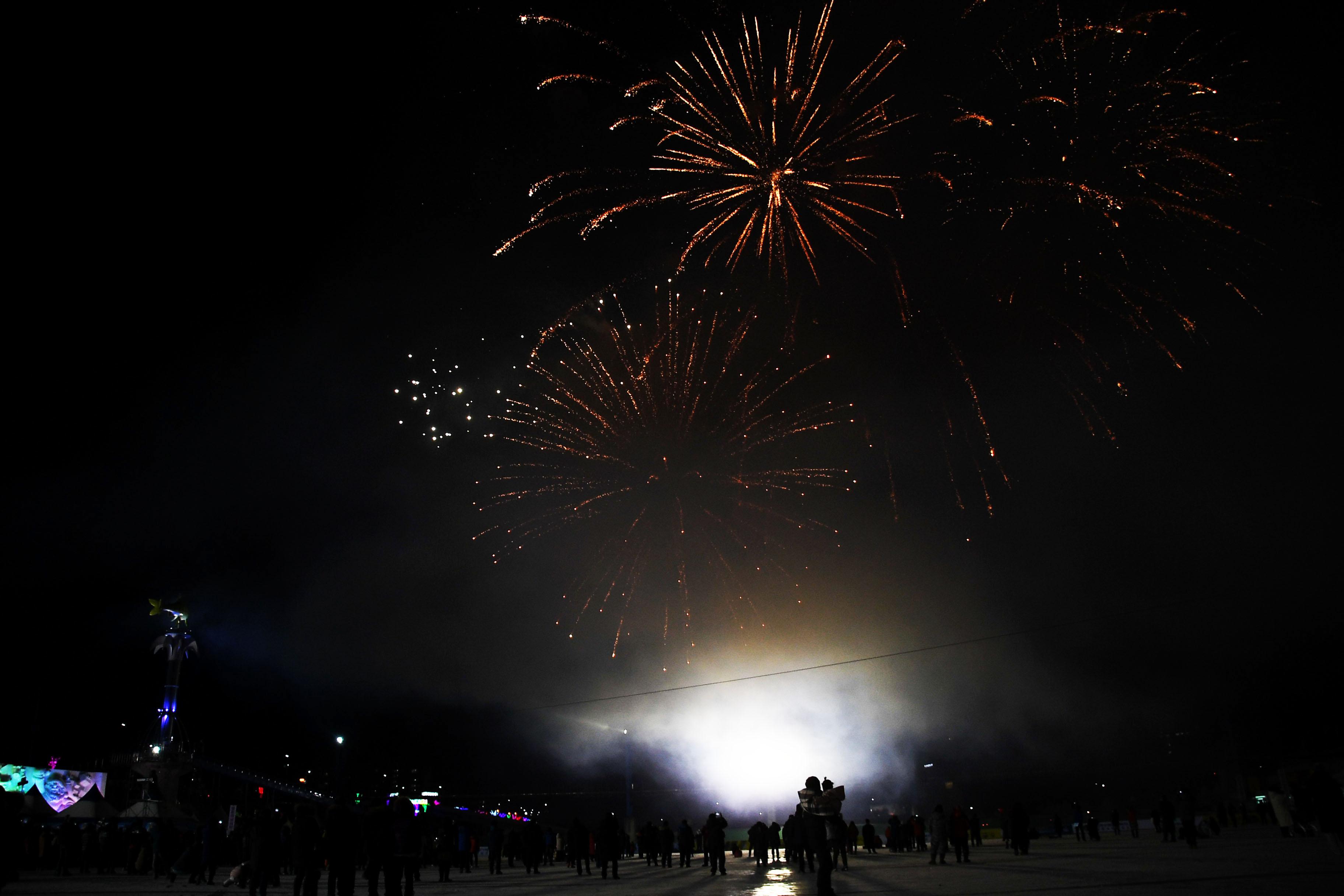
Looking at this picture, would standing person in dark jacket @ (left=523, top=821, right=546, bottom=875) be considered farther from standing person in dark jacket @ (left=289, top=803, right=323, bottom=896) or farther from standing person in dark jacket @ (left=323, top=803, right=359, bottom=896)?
standing person in dark jacket @ (left=323, top=803, right=359, bottom=896)

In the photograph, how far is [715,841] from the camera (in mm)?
19359

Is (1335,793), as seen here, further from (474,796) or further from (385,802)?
(474,796)

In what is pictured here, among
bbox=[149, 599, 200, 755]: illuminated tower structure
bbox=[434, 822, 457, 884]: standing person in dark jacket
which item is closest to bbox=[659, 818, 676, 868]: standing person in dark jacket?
bbox=[434, 822, 457, 884]: standing person in dark jacket

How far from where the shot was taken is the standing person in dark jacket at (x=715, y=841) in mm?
18875

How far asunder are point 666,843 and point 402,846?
17.4 m

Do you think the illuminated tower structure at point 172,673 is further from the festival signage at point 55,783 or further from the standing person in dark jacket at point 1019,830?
the standing person in dark jacket at point 1019,830

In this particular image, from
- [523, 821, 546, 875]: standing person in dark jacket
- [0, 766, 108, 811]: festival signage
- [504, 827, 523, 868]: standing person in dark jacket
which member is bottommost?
[504, 827, 523, 868]: standing person in dark jacket

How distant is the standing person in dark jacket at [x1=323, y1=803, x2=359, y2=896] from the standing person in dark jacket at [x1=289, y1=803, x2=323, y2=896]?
257 mm

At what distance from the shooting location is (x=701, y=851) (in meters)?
39.6

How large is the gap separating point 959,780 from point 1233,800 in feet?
94.3

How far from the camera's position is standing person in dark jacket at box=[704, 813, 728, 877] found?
18875 mm

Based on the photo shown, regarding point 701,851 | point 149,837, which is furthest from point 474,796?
point 149,837

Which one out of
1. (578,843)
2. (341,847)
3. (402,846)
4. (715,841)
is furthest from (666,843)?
(341,847)

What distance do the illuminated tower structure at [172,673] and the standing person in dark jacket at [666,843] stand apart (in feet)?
129
